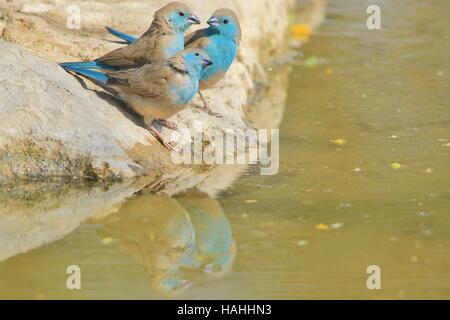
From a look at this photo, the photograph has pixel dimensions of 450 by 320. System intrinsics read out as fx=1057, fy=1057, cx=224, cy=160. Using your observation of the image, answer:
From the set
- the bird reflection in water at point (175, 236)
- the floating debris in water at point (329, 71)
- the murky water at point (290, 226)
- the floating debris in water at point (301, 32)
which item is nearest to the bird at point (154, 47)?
the murky water at point (290, 226)

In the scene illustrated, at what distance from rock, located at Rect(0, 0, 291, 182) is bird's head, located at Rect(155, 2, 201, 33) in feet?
2.10

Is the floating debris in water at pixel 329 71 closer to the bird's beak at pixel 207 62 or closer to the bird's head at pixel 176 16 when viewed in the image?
the bird's head at pixel 176 16

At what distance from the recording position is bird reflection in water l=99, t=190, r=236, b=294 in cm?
536

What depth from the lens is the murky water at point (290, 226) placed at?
17.0 ft

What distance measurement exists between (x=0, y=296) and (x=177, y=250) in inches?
43.3

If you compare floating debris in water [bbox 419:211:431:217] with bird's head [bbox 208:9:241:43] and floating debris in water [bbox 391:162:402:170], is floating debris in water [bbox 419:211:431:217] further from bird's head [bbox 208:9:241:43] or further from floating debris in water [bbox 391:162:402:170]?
bird's head [bbox 208:9:241:43]

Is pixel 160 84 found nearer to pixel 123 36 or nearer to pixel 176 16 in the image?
pixel 176 16

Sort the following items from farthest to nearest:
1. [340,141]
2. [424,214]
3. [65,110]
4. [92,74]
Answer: [340,141] → [92,74] → [65,110] → [424,214]

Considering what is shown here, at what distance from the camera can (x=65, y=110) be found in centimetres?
697

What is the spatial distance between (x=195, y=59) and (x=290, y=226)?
5.72 ft

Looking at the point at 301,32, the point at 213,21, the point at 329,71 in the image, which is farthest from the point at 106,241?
the point at 301,32

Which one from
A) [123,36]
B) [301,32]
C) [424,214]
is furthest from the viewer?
[301,32]

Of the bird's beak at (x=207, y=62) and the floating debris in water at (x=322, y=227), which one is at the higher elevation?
the bird's beak at (x=207, y=62)

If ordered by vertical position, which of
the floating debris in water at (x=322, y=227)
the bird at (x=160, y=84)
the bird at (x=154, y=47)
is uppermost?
the bird at (x=154, y=47)
